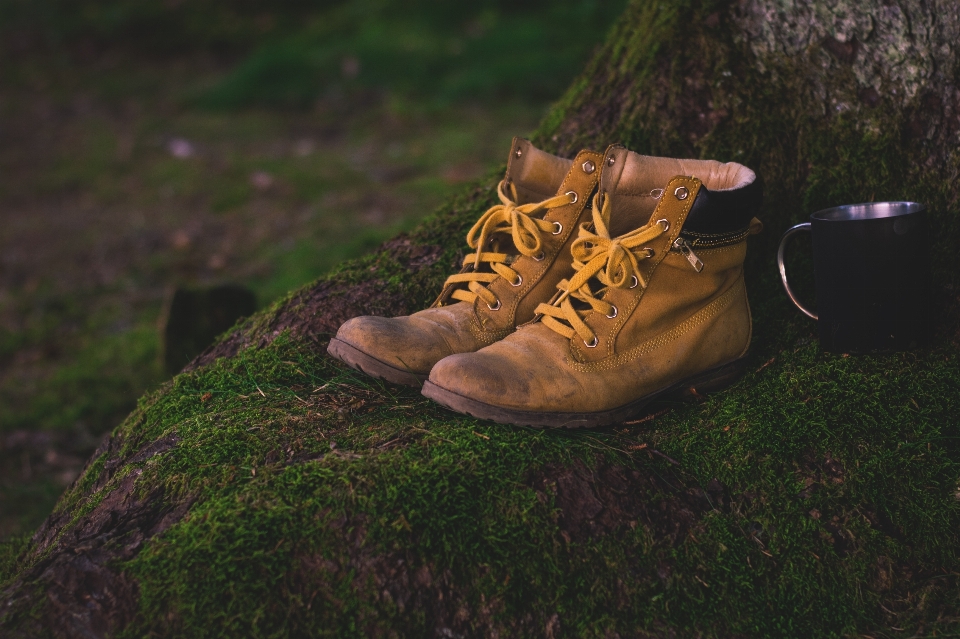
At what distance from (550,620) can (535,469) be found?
0.38 m

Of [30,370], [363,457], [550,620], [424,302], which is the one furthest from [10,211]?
[550,620]

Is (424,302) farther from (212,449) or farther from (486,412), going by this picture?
(212,449)

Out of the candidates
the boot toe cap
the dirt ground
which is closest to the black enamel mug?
the boot toe cap

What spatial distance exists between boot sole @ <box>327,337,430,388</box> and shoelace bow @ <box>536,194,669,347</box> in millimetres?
446

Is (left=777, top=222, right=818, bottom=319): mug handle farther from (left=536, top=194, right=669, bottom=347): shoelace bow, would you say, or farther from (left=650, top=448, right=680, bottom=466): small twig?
(left=650, top=448, right=680, bottom=466): small twig

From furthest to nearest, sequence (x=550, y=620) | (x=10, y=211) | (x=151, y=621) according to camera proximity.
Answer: (x=10, y=211)
(x=550, y=620)
(x=151, y=621)

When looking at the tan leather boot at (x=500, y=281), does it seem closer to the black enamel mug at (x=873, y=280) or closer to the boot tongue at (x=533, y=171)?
the boot tongue at (x=533, y=171)

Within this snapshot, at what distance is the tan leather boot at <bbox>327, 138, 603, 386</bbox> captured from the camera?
2.49 m

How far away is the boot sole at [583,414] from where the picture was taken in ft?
7.47

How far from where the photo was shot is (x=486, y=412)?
228 cm

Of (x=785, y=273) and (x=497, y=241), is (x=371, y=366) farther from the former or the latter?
(x=785, y=273)

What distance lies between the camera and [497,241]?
283cm

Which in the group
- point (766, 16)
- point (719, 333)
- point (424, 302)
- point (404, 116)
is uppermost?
point (766, 16)

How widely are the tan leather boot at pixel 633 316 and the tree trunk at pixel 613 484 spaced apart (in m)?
0.10
